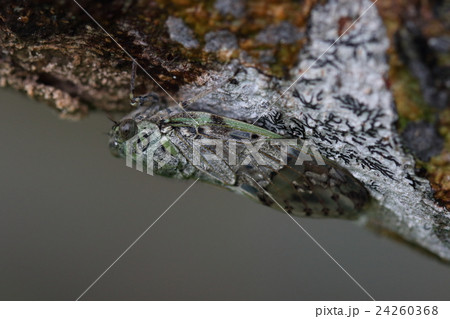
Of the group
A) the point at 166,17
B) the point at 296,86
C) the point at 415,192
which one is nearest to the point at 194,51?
the point at 166,17

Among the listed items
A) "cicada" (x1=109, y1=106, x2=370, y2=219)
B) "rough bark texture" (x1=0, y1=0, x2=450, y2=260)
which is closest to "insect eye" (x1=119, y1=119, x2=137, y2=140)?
"cicada" (x1=109, y1=106, x2=370, y2=219)

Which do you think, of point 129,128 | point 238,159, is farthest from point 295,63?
point 129,128

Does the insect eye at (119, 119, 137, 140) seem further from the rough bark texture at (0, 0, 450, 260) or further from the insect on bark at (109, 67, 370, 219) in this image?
the rough bark texture at (0, 0, 450, 260)

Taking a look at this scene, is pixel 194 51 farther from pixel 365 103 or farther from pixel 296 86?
pixel 365 103

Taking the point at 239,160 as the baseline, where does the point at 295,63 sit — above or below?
above

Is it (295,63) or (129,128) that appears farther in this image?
(129,128)

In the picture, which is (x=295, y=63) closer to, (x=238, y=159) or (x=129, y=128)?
(x=238, y=159)

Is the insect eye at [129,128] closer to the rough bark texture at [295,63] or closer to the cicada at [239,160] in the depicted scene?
the cicada at [239,160]
